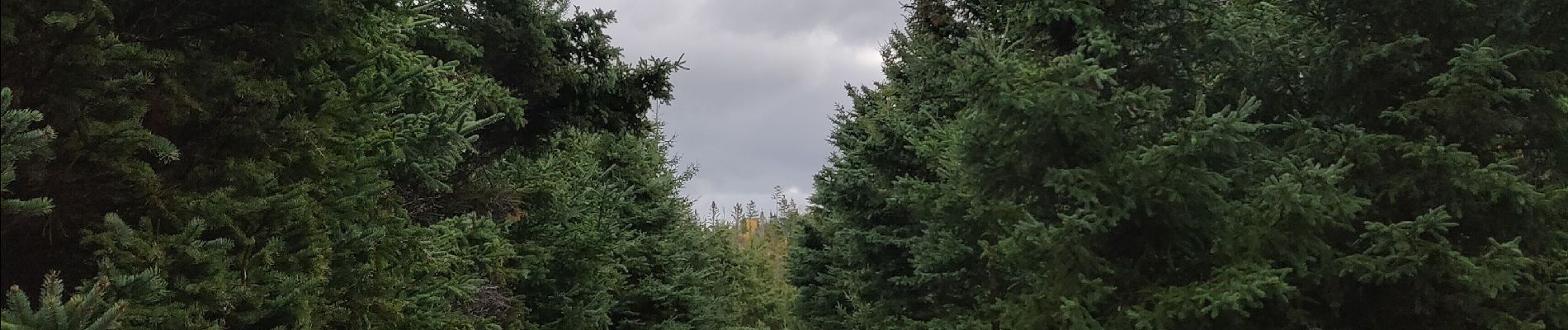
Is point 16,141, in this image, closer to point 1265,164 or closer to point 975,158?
point 975,158

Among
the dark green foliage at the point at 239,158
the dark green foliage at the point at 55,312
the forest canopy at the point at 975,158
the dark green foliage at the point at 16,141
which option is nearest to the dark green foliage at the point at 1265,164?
the forest canopy at the point at 975,158

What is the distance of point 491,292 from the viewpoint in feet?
36.8

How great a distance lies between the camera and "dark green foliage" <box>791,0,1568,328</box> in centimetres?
674

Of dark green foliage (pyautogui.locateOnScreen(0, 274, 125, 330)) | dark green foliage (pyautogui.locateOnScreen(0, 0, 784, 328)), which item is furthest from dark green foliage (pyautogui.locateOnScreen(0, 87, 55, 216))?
dark green foliage (pyautogui.locateOnScreen(0, 274, 125, 330))

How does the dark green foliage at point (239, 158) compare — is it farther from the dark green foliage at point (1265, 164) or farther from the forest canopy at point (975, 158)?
the dark green foliage at point (1265, 164)

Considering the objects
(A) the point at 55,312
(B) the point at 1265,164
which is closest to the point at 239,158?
(A) the point at 55,312

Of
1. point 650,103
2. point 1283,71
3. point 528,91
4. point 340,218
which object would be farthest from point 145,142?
point 1283,71

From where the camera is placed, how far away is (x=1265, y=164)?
768cm

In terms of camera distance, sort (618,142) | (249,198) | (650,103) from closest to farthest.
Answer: (249,198) → (650,103) → (618,142)

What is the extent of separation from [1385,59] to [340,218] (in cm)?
861

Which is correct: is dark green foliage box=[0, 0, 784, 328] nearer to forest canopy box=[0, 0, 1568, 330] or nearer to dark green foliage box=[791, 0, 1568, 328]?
forest canopy box=[0, 0, 1568, 330]

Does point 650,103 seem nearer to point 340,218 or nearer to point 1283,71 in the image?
point 340,218

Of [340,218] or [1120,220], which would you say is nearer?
[340,218]

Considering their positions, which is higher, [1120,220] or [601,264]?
[1120,220]
